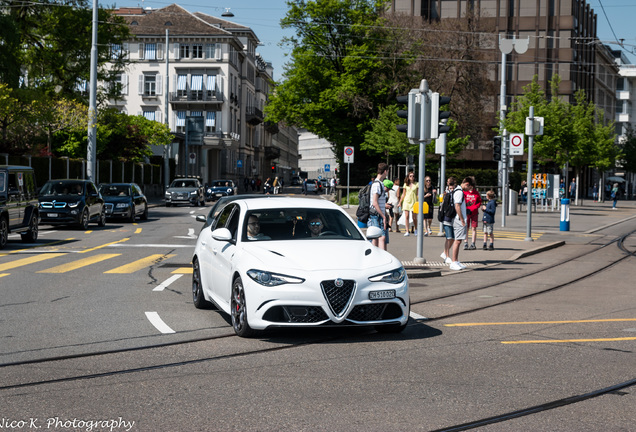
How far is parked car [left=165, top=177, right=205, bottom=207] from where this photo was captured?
48.8 m

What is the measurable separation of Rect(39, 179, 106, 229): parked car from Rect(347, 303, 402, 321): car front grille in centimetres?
1995

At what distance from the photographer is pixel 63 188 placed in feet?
91.0

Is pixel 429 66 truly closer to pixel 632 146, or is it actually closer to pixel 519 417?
pixel 632 146

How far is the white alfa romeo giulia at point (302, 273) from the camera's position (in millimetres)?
8266

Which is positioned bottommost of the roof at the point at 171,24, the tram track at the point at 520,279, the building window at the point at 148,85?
the tram track at the point at 520,279

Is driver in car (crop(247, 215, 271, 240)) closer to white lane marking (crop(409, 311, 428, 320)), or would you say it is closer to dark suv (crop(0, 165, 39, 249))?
white lane marking (crop(409, 311, 428, 320))

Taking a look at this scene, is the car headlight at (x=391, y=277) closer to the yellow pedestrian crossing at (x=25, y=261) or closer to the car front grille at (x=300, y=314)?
the car front grille at (x=300, y=314)

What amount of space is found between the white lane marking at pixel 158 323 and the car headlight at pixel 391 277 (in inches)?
88.3

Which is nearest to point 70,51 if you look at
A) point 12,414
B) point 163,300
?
point 163,300

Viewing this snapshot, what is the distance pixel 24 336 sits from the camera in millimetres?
8547

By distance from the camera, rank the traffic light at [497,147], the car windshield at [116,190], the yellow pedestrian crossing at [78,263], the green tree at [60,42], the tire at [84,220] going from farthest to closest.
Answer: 1. the green tree at [60,42]
2. the car windshield at [116,190]
3. the traffic light at [497,147]
4. the tire at [84,220]
5. the yellow pedestrian crossing at [78,263]

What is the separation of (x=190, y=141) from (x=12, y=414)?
63.9 meters

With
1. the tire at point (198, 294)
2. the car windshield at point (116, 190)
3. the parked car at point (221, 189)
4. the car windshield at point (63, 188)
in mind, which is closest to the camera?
the tire at point (198, 294)

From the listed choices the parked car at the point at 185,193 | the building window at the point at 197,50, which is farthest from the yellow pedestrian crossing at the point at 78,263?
the building window at the point at 197,50
